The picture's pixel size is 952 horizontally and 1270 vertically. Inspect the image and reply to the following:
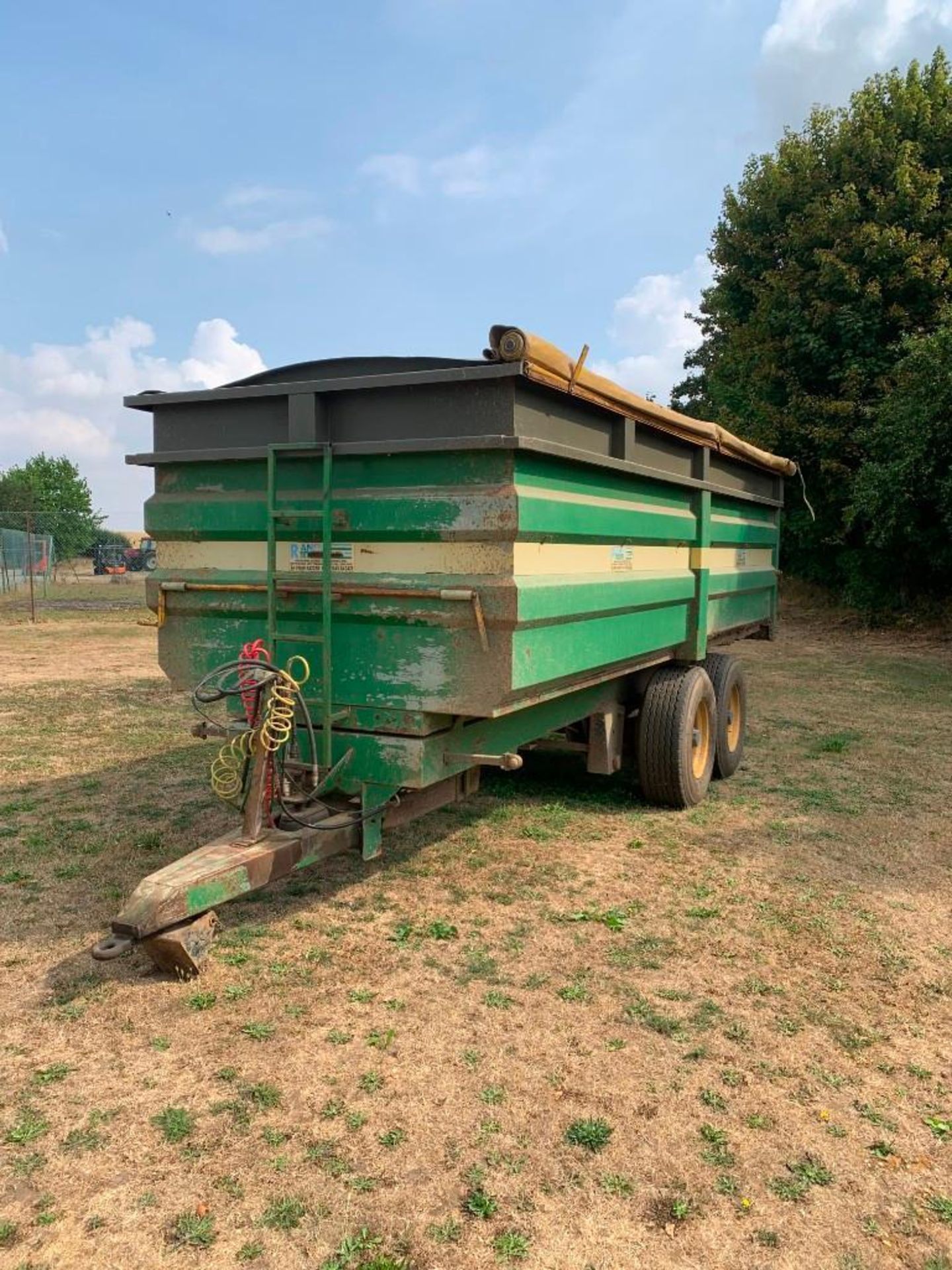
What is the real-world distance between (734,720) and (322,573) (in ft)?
12.9

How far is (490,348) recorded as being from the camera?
338 centimetres

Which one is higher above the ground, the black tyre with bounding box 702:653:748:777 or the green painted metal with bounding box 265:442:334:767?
the green painted metal with bounding box 265:442:334:767

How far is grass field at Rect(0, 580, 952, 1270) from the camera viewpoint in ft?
7.34

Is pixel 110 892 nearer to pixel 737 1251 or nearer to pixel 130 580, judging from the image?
pixel 737 1251

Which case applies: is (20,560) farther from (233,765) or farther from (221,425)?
(233,765)

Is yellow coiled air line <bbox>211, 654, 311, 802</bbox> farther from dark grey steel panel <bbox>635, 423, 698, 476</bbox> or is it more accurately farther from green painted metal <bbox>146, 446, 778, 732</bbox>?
dark grey steel panel <bbox>635, 423, 698, 476</bbox>

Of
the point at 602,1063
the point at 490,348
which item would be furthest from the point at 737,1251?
the point at 490,348

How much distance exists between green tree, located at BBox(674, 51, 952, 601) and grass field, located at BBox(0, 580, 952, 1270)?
11505mm

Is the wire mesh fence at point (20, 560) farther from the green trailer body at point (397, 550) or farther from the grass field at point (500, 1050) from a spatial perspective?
the green trailer body at point (397, 550)

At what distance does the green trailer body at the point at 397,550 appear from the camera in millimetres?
3455

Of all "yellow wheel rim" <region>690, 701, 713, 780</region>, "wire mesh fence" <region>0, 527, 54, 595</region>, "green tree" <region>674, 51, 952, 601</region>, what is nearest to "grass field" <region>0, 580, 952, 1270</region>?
"yellow wheel rim" <region>690, 701, 713, 780</region>

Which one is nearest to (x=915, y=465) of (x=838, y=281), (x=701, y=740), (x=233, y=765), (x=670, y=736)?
(x=838, y=281)

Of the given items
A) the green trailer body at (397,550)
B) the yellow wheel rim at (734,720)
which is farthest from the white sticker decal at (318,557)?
the yellow wheel rim at (734,720)

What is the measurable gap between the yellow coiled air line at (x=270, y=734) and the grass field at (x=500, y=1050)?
67 centimetres
